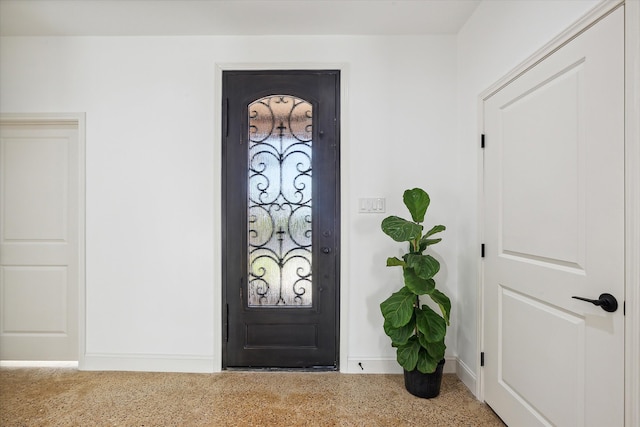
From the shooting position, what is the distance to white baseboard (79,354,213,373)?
2418 mm

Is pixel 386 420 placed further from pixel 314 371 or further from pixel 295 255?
pixel 295 255

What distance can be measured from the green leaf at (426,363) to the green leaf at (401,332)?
0.16m

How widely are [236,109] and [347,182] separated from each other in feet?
3.41

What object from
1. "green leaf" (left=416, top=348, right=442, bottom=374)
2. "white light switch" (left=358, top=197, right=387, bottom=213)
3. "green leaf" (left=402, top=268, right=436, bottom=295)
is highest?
"white light switch" (left=358, top=197, right=387, bottom=213)

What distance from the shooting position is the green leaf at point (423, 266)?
6.15ft

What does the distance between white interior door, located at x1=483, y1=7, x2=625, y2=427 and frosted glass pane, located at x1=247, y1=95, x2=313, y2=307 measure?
1286 millimetres

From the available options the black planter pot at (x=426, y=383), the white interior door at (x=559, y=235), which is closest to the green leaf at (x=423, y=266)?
the white interior door at (x=559, y=235)

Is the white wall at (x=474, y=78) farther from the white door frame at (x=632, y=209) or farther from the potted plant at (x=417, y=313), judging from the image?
the white door frame at (x=632, y=209)

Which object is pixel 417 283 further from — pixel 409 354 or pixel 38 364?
pixel 38 364

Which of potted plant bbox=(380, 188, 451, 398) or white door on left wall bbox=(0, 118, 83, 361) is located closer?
potted plant bbox=(380, 188, 451, 398)

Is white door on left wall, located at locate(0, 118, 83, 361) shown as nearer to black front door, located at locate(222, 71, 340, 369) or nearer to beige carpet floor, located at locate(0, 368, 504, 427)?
beige carpet floor, located at locate(0, 368, 504, 427)

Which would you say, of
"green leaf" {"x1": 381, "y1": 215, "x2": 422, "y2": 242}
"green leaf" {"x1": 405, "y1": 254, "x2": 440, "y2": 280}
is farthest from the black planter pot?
"green leaf" {"x1": 381, "y1": 215, "x2": 422, "y2": 242}

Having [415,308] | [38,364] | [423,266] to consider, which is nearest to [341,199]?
[423,266]

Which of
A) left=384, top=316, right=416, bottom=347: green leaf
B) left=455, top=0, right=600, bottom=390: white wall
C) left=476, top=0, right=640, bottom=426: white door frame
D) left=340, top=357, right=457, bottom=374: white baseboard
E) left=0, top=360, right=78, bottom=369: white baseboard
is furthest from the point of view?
left=0, top=360, right=78, bottom=369: white baseboard
